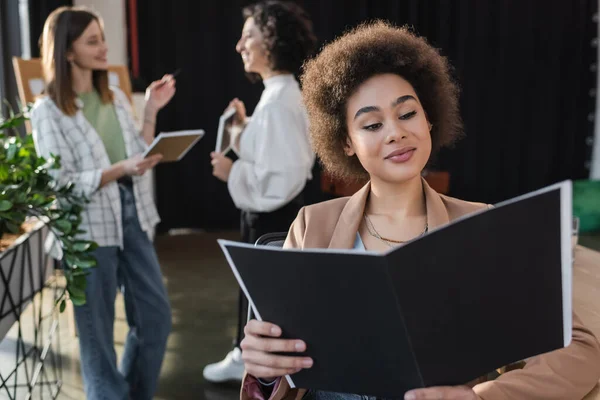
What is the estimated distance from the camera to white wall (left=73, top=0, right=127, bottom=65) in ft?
18.1

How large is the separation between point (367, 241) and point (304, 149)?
1304 mm

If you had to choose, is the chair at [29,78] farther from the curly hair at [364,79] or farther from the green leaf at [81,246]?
the curly hair at [364,79]

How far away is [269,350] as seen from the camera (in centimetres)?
99

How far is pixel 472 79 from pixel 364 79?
18.2 ft

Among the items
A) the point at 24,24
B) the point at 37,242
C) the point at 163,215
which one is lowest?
the point at 163,215

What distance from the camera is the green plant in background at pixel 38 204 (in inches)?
75.8

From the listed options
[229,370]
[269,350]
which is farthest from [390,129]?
[229,370]

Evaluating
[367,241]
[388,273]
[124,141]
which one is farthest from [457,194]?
[388,273]

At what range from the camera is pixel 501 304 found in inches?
34.9

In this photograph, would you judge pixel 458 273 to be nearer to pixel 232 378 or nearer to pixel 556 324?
pixel 556 324

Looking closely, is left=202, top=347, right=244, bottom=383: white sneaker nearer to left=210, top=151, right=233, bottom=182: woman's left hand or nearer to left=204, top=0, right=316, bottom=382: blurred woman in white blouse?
left=204, top=0, right=316, bottom=382: blurred woman in white blouse

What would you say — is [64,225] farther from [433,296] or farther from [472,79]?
[472,79]

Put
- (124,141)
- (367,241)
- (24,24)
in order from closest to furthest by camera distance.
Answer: (367,241), (124,141), (24,24)

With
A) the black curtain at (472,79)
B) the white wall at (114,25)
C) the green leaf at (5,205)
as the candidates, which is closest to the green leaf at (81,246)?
the green leaf at (5,205)
